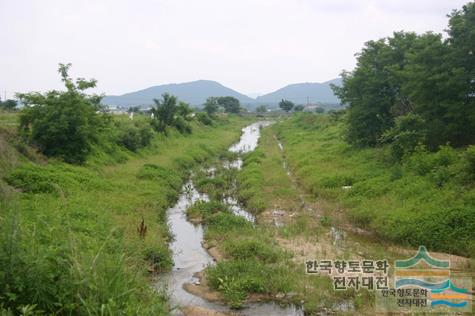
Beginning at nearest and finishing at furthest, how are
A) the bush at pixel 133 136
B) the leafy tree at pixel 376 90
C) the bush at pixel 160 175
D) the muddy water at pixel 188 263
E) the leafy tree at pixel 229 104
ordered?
the muddy water at pixel 188 263, the bush at pixel 160 175, the leafy tree at pixel 376 90, the bush at pixel 133 136, the leafy tree at pixel 229 104

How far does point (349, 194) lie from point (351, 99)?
11629mm

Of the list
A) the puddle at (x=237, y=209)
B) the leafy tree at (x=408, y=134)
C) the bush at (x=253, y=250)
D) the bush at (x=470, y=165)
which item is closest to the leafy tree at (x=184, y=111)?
the puddle at (x=237, y=209)

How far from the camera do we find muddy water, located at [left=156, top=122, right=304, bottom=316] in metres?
9.57

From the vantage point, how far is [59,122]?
773 inches

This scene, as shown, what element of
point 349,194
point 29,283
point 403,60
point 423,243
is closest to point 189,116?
point 403,60

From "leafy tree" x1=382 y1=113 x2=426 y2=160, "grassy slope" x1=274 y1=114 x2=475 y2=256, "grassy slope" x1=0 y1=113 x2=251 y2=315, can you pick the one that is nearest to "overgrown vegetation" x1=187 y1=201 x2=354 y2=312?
"grassy slope" x1=0 y1=113 x2=251 y2=315

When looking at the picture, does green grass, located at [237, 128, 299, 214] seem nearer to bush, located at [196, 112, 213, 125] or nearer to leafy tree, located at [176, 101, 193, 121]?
leafy tree, located at [176, 101, 193, 121]

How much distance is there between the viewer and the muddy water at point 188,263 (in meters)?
9.57

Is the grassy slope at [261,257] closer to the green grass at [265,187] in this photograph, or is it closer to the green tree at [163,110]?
the green grass at [265,187]

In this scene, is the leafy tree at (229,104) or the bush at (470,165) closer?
the bush at (470,165)

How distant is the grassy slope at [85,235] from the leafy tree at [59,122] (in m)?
1.20

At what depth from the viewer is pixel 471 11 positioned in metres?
18.2

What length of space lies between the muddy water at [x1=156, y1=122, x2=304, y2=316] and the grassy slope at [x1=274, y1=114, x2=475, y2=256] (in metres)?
4.30

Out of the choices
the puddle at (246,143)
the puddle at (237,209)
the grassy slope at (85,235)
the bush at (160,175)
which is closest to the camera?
the grassy slope at (85,235)
